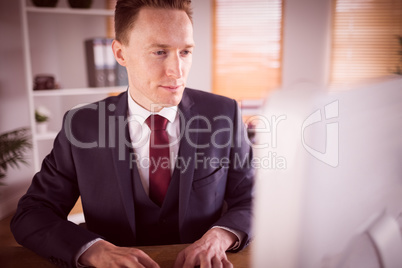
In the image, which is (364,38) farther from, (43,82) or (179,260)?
(179,260)

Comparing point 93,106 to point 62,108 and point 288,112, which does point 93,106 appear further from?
point 62,108

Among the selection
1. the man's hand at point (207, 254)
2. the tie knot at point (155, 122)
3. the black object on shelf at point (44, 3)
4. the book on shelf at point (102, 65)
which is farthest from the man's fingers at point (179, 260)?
the black object on shelf at point (44, 3)

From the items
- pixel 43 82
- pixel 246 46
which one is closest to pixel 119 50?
pixel 43 82

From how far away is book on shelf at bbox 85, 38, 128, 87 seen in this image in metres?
2.49

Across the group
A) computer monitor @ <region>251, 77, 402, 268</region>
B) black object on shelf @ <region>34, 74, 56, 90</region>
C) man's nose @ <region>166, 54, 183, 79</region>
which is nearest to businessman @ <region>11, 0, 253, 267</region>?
man's nose @ <region>166, 54, 183, 79</region>

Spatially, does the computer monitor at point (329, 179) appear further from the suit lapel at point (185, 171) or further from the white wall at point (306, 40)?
the white wall at point (306, 40)

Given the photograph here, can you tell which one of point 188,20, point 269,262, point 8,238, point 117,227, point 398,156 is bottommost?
point 8,238

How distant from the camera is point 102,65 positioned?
2.59 m

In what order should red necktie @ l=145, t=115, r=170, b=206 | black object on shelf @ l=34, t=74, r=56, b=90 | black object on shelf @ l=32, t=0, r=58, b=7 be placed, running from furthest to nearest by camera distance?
1. black object on shelf @ l=34, t=74, r=56, b=90
2. black object on shelf @ l=32, t=0, r=58, b=7
3. red necktie @ l=145, t=115, r=170, b=206

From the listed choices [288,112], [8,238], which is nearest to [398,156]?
[288,112]

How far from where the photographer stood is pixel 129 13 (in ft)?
3.11

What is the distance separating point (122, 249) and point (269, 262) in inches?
15.8

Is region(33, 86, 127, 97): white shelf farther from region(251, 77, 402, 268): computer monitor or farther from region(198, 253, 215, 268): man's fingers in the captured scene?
region(251, 77, 402, 268): computer monitor

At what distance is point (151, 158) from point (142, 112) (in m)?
0.14
